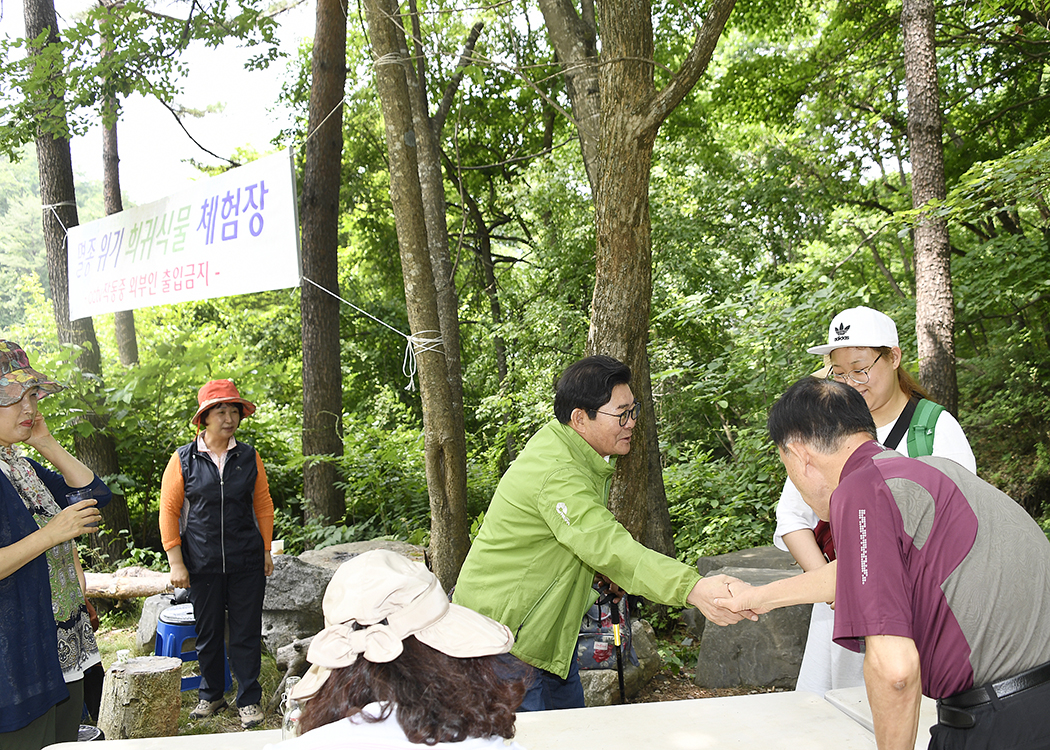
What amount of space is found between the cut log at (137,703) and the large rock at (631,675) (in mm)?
2287

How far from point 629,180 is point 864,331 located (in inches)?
64.1

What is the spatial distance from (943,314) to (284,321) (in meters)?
12.0

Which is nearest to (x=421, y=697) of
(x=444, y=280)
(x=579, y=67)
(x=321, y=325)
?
(x=579, y=67)

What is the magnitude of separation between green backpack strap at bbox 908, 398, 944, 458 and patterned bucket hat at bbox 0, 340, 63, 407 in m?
3.43

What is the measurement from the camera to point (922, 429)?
108 inches

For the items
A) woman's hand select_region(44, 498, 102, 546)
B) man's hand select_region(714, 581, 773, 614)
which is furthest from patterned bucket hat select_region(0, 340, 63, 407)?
man's hand select_region(714, 581, 773, 614)

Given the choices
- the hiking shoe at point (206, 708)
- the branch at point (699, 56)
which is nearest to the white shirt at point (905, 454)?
the branch at point (699, 56)

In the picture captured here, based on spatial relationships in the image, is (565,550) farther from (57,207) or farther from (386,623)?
(57,207)

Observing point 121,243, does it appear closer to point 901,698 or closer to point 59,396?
point 59,396

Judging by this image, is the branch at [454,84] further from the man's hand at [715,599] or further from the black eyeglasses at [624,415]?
the man's hand at [715,599]

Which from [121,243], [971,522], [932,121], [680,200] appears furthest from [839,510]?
[680,200]

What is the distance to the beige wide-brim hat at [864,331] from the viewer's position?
9.40 ft

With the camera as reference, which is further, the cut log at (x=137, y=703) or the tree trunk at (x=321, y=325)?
the tree trunk at (x=321, y=325)

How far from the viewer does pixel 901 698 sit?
1561 millimetres
